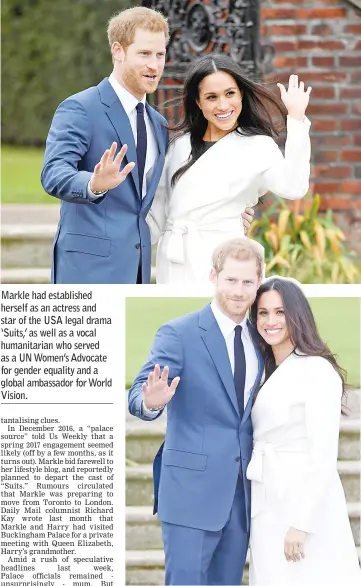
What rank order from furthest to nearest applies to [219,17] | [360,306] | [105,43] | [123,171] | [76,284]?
[105,43] < [219,17] < [360,306] < [76,284] < [123,171]

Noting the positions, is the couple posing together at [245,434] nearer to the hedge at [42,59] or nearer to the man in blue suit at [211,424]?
the man in blue suit at [211,424]

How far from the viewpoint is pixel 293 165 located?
3979 mm

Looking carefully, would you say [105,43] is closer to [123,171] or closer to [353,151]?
[353,151]

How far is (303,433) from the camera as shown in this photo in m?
4.02

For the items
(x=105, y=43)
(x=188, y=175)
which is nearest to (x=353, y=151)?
(x=188, y=175)

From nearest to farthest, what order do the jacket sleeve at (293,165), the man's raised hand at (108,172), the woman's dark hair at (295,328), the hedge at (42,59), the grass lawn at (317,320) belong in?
1. the man's raised hand at (108,172)
2. the jacket sleeve at (293,165)
3. the woman's dark hair at (295,328)
4. the grass lawn at (317,320)
5. the hedge at (42,59)

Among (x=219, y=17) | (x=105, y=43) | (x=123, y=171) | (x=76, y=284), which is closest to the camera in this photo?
(x=123, y=171)

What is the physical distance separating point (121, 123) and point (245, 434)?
0.96 meters

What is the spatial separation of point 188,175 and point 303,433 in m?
0.81

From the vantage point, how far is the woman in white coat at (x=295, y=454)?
4004 millimetres

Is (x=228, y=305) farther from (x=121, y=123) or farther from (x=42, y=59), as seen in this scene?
(x=42, y=59)

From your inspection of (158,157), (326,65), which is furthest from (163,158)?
(326,65)

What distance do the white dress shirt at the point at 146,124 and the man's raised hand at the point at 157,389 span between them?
541 mm

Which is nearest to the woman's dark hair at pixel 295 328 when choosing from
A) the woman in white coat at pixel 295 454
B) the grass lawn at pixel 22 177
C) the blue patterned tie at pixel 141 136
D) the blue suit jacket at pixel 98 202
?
the woman in white coat at pixel 295 454
